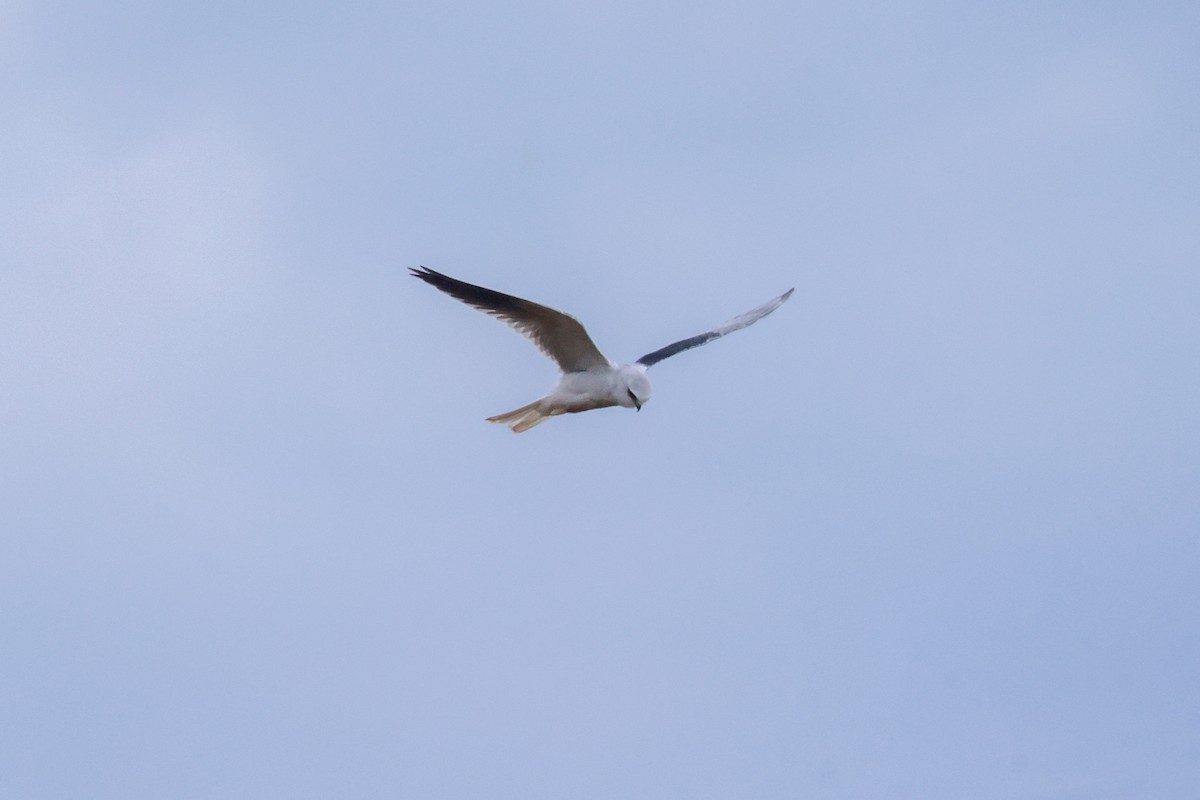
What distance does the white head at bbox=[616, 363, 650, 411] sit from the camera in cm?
1474

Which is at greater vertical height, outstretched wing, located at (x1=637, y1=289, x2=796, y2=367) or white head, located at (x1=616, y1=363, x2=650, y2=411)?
outstretched wing, located at (x1=637, y1=289, x2=796, y2=367)

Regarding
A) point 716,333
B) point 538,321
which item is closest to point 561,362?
point 538,321

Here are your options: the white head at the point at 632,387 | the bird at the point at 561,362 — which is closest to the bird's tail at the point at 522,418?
the bird at the point at 561,362

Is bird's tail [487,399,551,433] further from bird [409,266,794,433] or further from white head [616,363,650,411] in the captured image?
white head [616,363,650,411]

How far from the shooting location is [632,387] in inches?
580

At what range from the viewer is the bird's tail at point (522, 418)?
1529 centimetres

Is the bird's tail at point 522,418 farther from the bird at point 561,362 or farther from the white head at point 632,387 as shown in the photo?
the white head at point 632,387

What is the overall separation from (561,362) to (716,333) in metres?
2.40

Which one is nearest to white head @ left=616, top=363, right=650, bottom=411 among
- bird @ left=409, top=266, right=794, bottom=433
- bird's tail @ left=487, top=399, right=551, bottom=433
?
bird @ left=409, top=266, right=794, bottom=433

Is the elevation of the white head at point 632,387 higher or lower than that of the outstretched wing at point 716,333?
lower

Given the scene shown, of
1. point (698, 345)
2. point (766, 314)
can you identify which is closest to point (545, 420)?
point (698, 345)

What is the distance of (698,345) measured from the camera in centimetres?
1641

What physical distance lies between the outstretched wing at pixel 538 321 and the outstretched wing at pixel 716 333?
100 cm

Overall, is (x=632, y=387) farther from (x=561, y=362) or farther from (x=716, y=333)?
(x=716, y=333)
